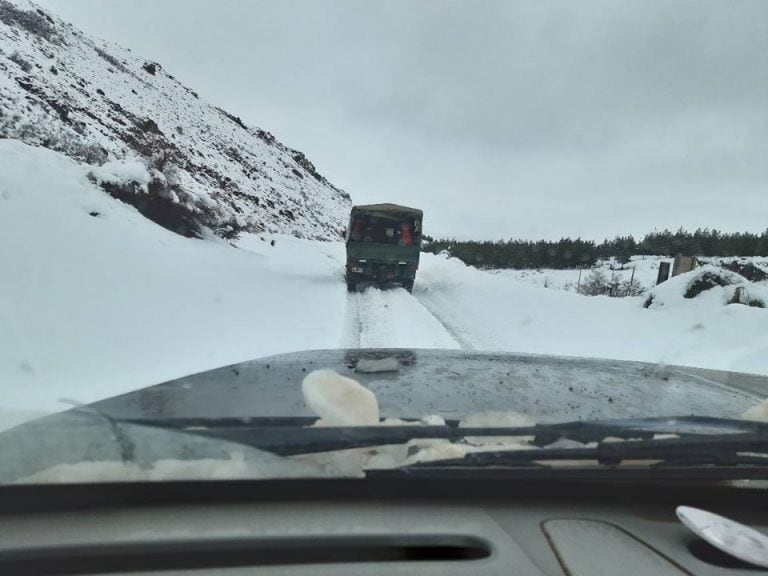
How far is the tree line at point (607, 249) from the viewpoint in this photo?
28.7 meters

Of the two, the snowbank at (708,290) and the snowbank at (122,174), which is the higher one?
the snowbank at (122,174)

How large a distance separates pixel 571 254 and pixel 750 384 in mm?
33572

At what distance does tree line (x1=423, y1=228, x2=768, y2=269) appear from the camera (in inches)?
1130

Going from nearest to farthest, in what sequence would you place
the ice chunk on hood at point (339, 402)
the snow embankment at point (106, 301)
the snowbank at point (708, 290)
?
1. the ice chunk on hood at point (339, 402)
2. the snow embankment at point (106, 301)
3. the snowbank at point (708, 290)

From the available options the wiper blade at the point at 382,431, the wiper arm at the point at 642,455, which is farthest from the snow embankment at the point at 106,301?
the wiper arm at the point at 642,455

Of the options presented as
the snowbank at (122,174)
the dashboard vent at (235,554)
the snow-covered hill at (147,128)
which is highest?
the snow-covered hill at (147,128)

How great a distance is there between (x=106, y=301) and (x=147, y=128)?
2724cm

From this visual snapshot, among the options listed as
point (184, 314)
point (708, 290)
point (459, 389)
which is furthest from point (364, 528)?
point (708, 290)

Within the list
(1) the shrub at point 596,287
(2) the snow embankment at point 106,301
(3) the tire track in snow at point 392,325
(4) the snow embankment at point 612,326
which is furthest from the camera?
(1) the shrub at point 596,287

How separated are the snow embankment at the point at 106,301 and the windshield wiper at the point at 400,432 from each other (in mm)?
→ 1956

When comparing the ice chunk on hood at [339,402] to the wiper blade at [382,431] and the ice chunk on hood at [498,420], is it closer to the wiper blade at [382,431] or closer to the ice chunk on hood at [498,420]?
the wiper blade at [382,431]

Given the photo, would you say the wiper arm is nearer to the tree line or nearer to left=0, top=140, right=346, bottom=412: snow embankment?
left=0, top=140, right=346, bottom=412: snow embankment

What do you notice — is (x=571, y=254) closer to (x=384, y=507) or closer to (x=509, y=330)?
(x=509, y=330)

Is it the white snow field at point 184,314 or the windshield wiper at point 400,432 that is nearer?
A: the windshield wiper at point 400,432
